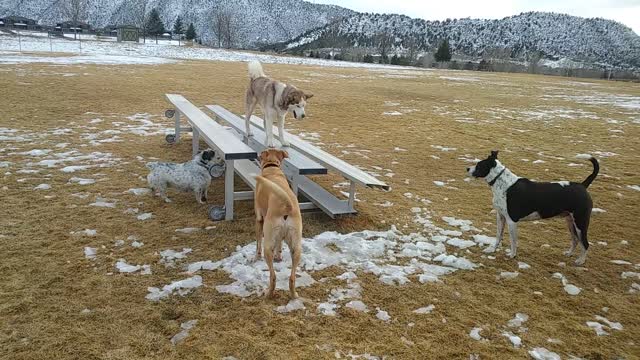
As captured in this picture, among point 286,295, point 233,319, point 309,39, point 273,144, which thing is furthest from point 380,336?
point 309,39

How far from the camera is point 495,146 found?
35.0 feet

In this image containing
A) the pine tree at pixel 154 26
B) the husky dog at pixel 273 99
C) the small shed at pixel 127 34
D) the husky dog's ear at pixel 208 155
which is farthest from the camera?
the pine tree at pixel 154 26

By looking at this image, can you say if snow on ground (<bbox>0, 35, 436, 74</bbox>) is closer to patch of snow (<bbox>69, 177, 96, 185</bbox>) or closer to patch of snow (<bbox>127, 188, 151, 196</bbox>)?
patch of snow (<bbox>69, 177, 96, 185</bbox>)

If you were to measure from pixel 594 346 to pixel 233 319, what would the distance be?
2828 millimetres

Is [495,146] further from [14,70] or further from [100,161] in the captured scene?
[14,70]

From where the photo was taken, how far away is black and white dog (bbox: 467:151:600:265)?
14.3ft

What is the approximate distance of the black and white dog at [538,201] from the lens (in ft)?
14.3

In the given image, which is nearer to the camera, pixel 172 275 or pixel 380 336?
pixel 380 336

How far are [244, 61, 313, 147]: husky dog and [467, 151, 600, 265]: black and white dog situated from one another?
8.20ft

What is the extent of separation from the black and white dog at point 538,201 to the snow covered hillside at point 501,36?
135m

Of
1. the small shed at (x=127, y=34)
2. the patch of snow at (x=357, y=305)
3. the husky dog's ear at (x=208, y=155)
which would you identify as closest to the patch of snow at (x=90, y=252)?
the husky dog's ear at (x=208, y=155)

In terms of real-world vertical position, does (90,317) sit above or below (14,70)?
below

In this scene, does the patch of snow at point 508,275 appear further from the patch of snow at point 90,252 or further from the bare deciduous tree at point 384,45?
the bare deciduous tree at point 384,45

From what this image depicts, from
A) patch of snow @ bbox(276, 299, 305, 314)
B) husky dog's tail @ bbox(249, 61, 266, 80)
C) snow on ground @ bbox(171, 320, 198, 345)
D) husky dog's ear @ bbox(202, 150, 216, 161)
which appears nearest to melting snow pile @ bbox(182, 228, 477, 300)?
patch of snow @ bbox(276, 299, 305, 314)
